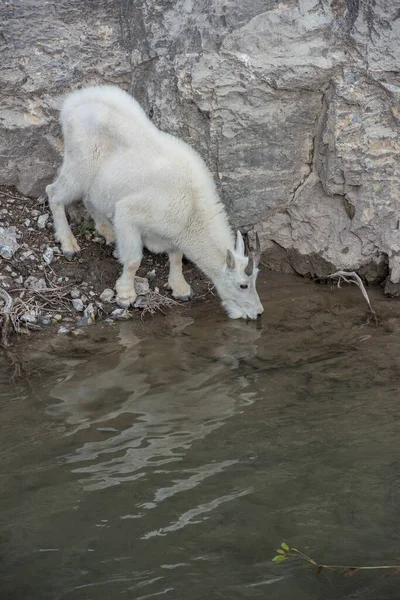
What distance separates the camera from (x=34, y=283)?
831cm

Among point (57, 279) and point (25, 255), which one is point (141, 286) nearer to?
point (57, 279)

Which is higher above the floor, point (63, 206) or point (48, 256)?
point (63, 206)

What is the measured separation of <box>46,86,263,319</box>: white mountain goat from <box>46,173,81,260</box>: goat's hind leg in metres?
0.02

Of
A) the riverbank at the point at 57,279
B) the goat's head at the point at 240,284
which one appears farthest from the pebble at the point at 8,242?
the goat's head at the point at 240,284

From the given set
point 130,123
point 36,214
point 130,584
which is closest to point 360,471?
point 130,584

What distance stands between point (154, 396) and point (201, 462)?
1148mm

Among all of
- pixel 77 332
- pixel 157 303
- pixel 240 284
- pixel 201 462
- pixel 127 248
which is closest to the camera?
pixel 201 462

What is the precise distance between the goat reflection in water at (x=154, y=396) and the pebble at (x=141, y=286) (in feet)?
1.78

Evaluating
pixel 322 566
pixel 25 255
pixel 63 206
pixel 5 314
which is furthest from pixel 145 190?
pixel 322 566

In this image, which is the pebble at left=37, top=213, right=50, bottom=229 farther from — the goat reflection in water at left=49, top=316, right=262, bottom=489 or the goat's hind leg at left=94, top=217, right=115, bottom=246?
the goat reflection in water at left=49, top=316, right=262, bottom=489

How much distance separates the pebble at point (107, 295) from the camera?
8372mm

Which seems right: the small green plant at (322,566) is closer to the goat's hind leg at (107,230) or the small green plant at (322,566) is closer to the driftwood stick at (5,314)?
the driftwood stick at (5,314)

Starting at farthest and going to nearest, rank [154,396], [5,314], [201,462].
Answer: [5,314]
[154,396]
[201,462]

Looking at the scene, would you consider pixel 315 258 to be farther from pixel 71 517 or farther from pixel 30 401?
pixel 71 517
